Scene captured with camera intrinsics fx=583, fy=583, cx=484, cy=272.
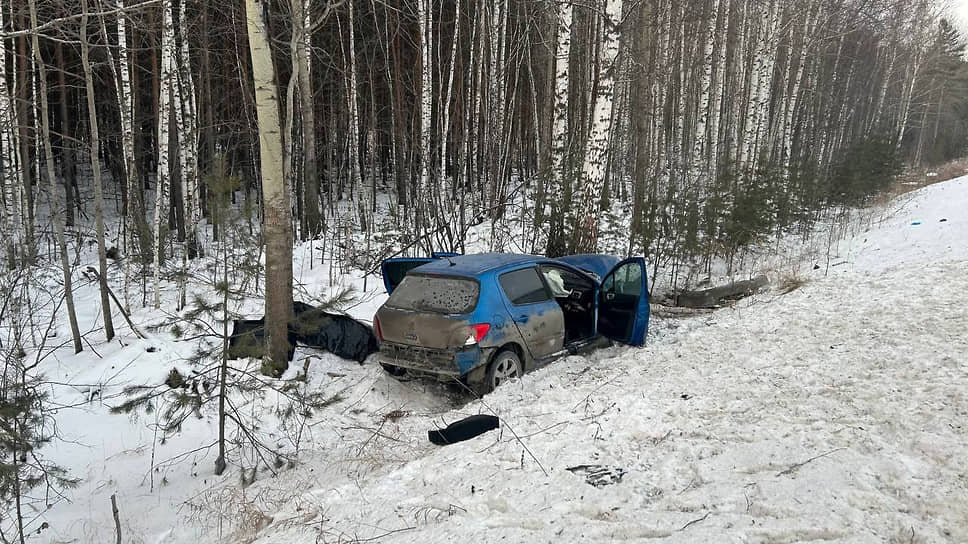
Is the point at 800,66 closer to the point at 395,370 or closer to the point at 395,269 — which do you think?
the point at 395,269

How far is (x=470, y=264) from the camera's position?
6539 mm

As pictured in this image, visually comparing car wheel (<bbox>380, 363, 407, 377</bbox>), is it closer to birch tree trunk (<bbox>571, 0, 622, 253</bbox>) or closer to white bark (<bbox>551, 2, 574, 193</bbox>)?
birch tree trunk (<bbox>571, 0, 622, 253</bbox>)

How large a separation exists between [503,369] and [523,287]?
96 cm

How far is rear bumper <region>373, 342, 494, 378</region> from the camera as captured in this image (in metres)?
5.96

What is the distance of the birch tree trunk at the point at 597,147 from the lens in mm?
9367

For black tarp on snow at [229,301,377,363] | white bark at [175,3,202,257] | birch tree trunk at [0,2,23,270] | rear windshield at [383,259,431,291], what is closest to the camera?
black tarp on snow at [229,301,377,363]

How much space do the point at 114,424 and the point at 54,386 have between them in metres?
1.51

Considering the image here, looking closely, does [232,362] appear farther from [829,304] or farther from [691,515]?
[829,304]

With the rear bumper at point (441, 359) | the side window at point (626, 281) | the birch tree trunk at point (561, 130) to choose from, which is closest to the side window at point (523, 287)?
the rear bumper at point (441, 359)

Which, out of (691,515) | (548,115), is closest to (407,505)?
(691,515)

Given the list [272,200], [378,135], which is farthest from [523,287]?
[378,135]

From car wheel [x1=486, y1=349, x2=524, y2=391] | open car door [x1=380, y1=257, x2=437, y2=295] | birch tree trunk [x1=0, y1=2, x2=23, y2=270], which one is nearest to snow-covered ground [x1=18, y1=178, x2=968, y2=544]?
car wheel [x1=486, y1=349, x2=524, y2=391]

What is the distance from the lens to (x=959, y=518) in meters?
2.93

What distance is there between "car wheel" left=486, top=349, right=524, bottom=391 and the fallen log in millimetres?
5440
